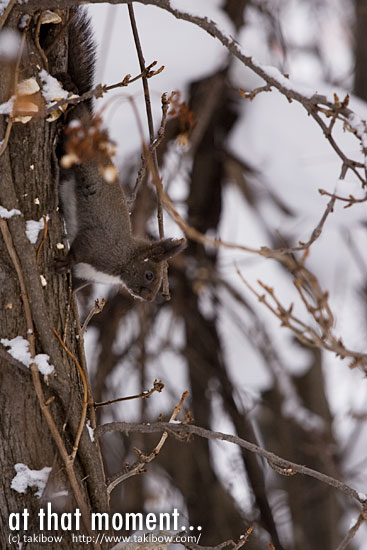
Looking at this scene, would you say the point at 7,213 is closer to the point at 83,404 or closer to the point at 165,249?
the point at 83,404

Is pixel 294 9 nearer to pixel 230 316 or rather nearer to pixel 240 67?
pixel 240 67

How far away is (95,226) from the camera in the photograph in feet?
7.33

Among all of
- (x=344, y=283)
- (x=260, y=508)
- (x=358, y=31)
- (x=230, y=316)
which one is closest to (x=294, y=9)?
(x=358, y=31)

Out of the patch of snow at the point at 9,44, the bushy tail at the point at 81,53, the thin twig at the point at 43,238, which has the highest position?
the bushy tail at the point at 81,53

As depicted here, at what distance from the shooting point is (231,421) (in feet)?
14.8

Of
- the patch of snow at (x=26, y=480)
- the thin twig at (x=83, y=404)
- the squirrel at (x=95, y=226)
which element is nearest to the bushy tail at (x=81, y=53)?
the squirrel at (x=95, y=226)

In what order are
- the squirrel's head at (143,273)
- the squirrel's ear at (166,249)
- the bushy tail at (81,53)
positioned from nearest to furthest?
the bushy tail at (81,53), the squirrel's ear at (166,249), the squirrel's head at (143,273)

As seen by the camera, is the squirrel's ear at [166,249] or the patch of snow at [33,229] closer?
the patch of snow at [33,229]

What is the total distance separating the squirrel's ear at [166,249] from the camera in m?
2.22

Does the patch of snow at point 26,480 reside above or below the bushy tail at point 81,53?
below

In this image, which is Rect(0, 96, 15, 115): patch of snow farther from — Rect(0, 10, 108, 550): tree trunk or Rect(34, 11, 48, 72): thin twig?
Rect(34, 11, 48, 72): thin twig

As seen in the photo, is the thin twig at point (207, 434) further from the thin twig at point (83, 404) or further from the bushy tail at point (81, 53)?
the bushy tail at point (81, 53)

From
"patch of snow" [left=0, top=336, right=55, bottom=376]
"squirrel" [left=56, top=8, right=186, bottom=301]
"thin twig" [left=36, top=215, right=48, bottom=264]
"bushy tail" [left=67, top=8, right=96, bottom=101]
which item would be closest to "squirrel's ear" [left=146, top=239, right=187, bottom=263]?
"squirrel" [left=56, top=8, right=186, bottom=301]

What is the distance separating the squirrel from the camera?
6.84 ft
